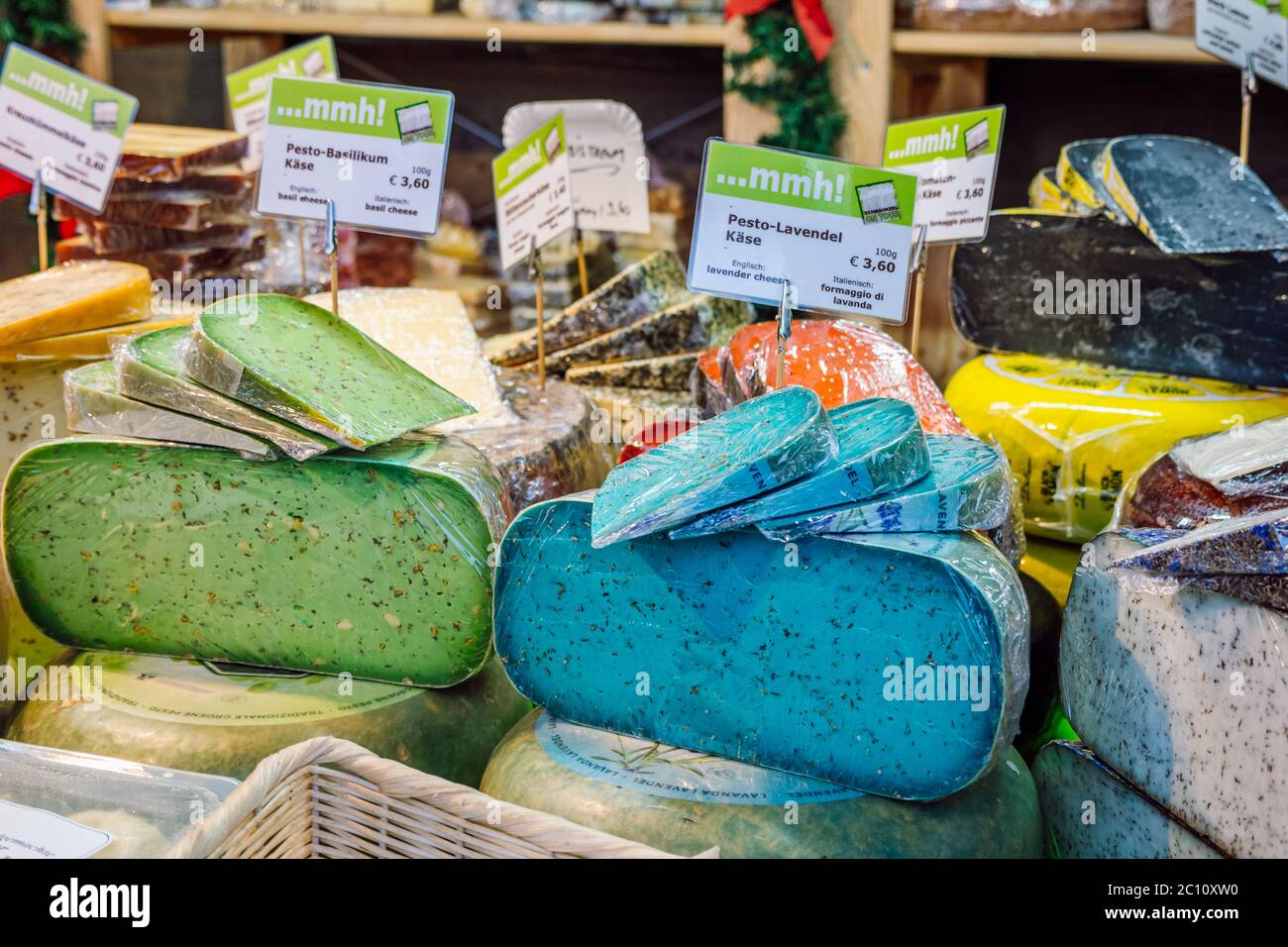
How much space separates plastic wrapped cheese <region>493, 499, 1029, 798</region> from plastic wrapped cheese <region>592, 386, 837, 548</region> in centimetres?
6

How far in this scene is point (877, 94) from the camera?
2924 mm

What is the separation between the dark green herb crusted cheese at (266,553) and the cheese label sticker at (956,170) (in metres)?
A: 0.96

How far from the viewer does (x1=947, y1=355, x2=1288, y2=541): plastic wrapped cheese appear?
180cm

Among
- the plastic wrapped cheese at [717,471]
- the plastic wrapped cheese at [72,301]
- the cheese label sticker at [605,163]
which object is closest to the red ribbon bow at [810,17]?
the cheese label sticker at [605,163]

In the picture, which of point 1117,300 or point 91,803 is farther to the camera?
point 1117,300

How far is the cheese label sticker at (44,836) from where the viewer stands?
119cm

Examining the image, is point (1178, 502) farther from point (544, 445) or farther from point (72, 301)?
point (72, 301)

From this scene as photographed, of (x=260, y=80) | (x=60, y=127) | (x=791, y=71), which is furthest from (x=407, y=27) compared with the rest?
(x=60, y=127)

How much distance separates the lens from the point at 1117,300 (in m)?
1.99

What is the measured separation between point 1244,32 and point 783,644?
5.17 ft

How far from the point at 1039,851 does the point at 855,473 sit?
484 mm

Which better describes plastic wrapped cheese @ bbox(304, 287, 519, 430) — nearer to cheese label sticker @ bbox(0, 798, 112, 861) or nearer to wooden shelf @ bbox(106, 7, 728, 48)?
cheese label sticker @ bbox(0, 798, 112, 861)
